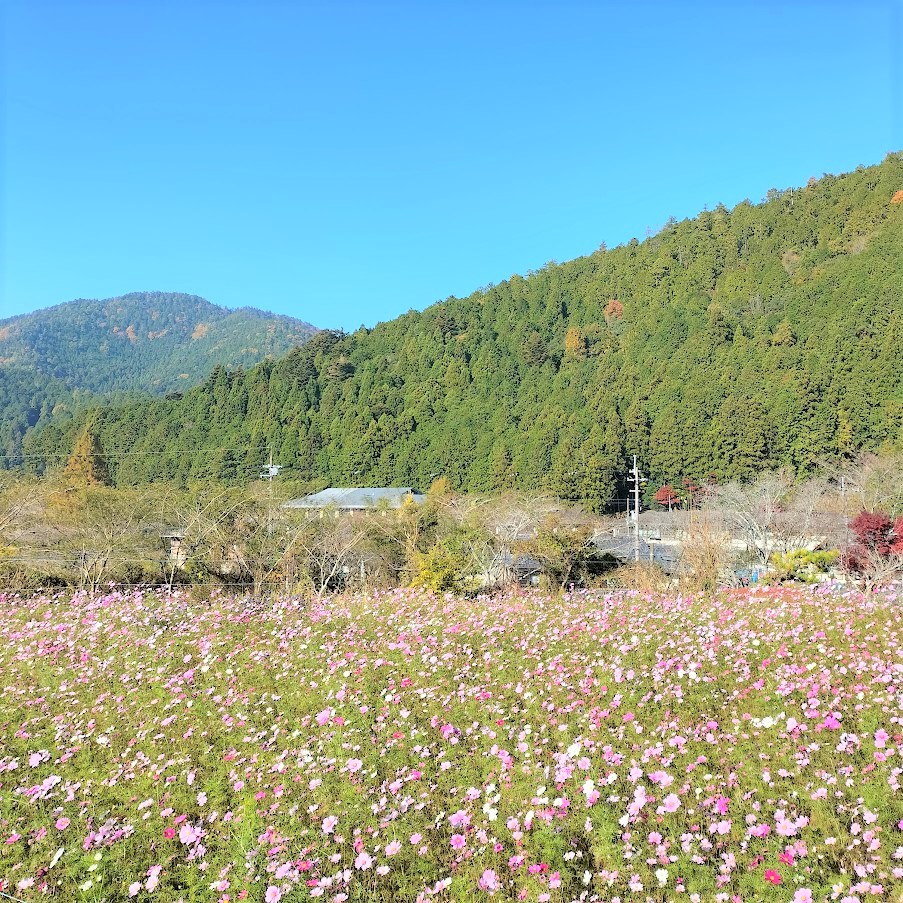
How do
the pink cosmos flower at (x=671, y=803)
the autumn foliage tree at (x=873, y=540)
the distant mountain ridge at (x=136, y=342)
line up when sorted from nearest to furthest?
the pink cosmos flower at (x=671, y=803) < the autumn foliage tree at (x=873, y=540) < the distant mountain ridge at (x=136, y=342)

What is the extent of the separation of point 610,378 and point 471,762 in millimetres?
52534

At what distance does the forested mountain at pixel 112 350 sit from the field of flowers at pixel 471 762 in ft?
278

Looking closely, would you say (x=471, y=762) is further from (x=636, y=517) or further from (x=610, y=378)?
(x=610, y=378)

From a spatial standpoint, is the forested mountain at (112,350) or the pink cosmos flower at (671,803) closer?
the pink cosmos flower at (671,803)

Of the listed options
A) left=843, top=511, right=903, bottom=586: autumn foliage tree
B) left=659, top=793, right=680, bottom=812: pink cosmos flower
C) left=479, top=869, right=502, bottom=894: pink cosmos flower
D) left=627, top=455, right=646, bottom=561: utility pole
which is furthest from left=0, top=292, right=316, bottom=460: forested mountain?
left=659, top=793, right=680, bottom=812: pink cosmos flower

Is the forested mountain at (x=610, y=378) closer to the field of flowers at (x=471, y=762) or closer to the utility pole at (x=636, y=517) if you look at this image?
the utility pole at (x=636, y=517)

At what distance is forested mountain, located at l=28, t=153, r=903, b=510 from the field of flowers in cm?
3313

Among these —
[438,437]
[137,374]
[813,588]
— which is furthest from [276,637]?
[137,374]

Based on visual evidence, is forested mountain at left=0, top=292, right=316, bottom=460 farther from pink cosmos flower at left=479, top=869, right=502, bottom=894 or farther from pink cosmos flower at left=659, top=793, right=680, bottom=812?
pink cosmos flower at left=659, top=793, right=680, bottom=812

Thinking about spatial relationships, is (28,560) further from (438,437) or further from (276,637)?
(438,437)

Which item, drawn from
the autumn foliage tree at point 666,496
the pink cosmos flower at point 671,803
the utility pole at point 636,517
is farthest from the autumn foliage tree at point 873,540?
the autumn foliage tree at point 666,496

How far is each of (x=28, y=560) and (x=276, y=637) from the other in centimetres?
757

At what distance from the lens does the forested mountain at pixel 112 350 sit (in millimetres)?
98312

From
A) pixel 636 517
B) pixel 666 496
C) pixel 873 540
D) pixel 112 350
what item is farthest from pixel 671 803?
pixel 112 350
